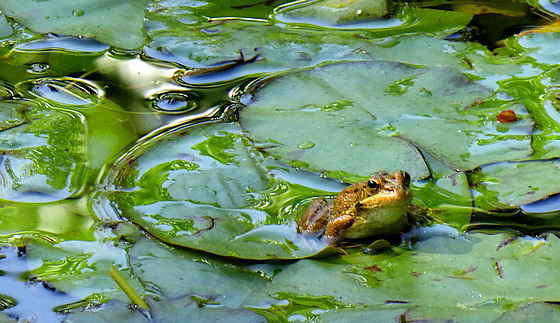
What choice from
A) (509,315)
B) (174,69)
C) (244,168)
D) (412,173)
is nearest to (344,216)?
(412,173)

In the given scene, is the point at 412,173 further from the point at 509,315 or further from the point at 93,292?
the point at 93,292

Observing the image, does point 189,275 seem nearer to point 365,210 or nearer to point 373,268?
point 373,268

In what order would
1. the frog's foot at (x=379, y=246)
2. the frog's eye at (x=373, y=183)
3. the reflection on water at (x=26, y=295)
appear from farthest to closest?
1. the frog's eye at (x=373, y=183)
2. the frog's foot at (x=379, y=246)
3. the reflection on water at (x=26, y=295)

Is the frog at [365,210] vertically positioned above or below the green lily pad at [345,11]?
below

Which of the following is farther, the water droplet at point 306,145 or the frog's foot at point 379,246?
the water droplet at point 306,145

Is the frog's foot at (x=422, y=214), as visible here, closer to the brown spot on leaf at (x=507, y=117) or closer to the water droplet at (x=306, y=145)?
the water droplet at (x=306, y=145)

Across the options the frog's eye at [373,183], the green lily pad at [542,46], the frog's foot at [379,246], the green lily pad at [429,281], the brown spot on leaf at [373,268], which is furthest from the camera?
Answer: the green lily pad at [542,46]

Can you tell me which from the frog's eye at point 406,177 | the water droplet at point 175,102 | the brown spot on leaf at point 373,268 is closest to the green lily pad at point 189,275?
the brown spot on leaf at point 373,268
